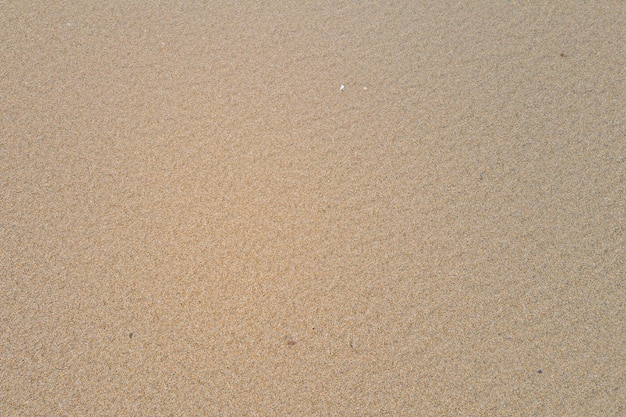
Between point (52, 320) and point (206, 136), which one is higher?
point (206, 136)

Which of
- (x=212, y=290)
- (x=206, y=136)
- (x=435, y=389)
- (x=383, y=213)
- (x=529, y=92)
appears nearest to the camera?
(x=435, y=389)

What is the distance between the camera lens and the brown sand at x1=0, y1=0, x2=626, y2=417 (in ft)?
4.18

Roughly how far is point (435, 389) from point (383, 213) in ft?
1.46

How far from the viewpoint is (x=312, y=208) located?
1.52m

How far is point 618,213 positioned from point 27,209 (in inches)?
57.1

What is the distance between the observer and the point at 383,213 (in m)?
1.51

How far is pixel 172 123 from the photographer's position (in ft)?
5.42

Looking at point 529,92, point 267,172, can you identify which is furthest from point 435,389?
point 529,92

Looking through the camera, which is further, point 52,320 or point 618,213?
point 618,213

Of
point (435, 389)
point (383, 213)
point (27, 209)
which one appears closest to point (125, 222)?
point (27, 209)

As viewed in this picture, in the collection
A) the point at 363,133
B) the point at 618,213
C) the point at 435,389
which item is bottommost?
the point at 435,389

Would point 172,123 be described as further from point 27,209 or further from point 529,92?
point 529,92

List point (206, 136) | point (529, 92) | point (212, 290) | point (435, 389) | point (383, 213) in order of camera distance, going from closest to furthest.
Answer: point (435, 389), point (212, 290), point (383, 213), point (206, 136), point (529, 92)

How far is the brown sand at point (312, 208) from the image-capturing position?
4.18 feet
